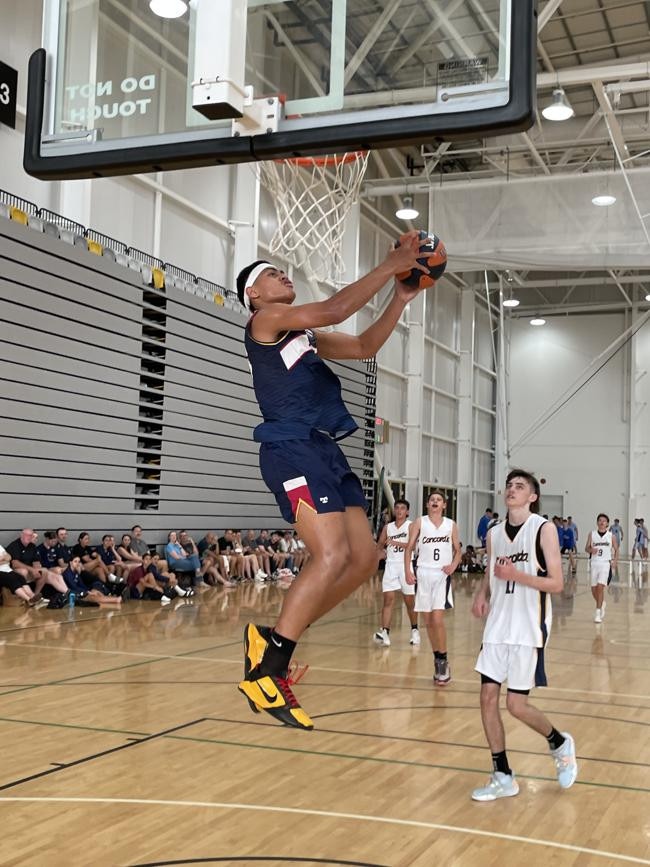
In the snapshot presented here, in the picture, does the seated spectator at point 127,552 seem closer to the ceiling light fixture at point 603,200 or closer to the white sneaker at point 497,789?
the ceiling light fixture at point 603,200

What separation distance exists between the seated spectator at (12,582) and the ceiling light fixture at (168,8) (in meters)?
9.49

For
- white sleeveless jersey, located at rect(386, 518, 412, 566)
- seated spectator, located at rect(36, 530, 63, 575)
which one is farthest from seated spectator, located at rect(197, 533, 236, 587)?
white sleeveless jersey, located at rect(386, 518, 412, 566)

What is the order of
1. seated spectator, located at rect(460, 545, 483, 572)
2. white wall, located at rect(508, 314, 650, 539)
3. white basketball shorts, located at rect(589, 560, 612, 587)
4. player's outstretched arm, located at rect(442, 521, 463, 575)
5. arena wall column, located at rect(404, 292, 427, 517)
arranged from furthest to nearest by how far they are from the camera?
white wall, located at rect(508, 314, 650, 539)
arena wall column, located at rect(404, 292, 427, 517)
seated spectator, located at rect(460, 545, 483, 572)
white basketball shorts, located at rect(589, 560, 612, 587)
player's outstretched arm, located at rect(442, 521, 463, 575)

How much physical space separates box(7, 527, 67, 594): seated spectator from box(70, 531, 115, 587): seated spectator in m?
0.82

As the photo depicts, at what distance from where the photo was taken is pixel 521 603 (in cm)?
562

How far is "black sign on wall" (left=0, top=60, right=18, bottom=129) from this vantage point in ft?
46.3

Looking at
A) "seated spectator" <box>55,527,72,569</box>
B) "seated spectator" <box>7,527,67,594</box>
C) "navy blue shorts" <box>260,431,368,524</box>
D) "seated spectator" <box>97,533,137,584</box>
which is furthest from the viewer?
"seated spectator" <box>97,533,137,584</box>

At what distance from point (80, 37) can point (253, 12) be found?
1041 mm

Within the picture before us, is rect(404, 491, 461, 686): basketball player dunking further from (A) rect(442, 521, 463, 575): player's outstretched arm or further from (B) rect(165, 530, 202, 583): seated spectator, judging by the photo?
(B) rect(165, 530, 202, 583): seated spectator

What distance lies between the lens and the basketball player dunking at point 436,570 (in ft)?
29.2

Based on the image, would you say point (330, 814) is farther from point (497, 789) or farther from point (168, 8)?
point (168, 8)

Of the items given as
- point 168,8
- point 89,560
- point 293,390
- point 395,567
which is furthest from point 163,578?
point 293,390

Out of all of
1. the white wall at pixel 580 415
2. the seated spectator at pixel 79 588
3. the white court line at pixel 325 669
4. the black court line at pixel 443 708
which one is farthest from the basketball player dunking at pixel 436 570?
the white wall at pixel 580 415

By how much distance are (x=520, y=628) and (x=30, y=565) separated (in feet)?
31.2
